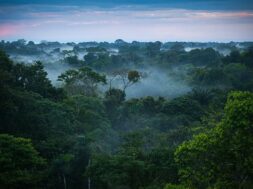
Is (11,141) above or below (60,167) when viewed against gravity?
above

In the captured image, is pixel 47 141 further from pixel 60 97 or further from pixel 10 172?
pixel 60 97

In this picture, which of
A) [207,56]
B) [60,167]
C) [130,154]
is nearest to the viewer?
[130,154]

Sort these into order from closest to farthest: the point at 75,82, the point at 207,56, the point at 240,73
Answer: the point at 75,82 → the point at 240,73 → the point at 207,56

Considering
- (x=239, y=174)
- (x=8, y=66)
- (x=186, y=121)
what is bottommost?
(x=186, y=121)

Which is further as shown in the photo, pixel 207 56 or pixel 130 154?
pixel 207 56

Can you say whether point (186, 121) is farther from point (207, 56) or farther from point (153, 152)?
point (207, 56)

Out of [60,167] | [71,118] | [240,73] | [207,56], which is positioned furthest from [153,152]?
[207,56]

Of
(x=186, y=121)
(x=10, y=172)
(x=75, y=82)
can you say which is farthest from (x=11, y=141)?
(x=75, y=82)
